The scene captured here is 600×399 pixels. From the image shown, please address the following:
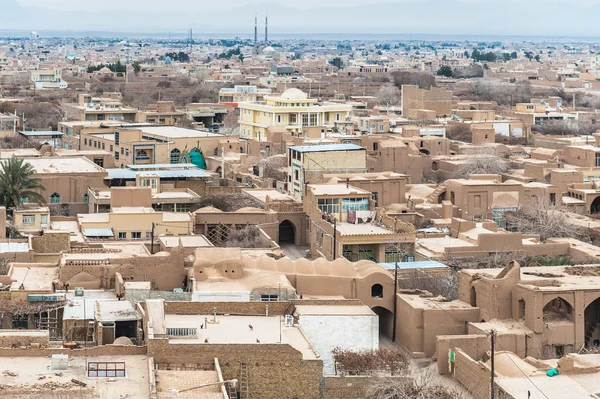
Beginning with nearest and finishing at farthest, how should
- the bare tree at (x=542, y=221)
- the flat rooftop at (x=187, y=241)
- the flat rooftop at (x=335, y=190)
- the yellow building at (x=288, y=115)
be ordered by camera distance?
the flat rooftop at (x=187, y=241)
the flat rooftop at (x=335, y=190)
the bare tree at (x=542, y=221)
the yellow building at (x=288, y=115)

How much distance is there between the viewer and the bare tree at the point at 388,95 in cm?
9431

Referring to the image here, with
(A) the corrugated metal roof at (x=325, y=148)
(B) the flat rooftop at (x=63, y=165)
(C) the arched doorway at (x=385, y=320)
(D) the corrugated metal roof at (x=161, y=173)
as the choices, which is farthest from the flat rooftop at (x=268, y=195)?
(C) the arched doorway at (x=385, y=320)

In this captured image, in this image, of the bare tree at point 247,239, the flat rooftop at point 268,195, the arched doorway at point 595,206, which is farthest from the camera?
the arched doorway at point 595,206

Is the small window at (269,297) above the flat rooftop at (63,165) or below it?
below

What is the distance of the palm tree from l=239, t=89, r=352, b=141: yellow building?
20625 mm

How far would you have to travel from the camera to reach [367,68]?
481ft

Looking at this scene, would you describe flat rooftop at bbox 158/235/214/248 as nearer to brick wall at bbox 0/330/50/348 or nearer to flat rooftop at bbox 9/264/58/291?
flat rooftop at bbox 9/264/58/291

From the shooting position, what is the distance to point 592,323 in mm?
29547

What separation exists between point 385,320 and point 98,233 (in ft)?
30.6

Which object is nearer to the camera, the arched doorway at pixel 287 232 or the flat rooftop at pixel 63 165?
the arched doorway at pixel 287 232

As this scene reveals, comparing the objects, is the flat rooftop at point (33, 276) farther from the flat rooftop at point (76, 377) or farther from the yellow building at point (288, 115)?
the yellow building at point (288, 115)

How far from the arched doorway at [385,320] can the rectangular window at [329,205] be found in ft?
25.5

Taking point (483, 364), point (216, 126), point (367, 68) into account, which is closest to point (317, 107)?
point (216, 126)

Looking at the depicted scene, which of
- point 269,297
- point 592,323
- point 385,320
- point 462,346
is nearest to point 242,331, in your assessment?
point 269,297
